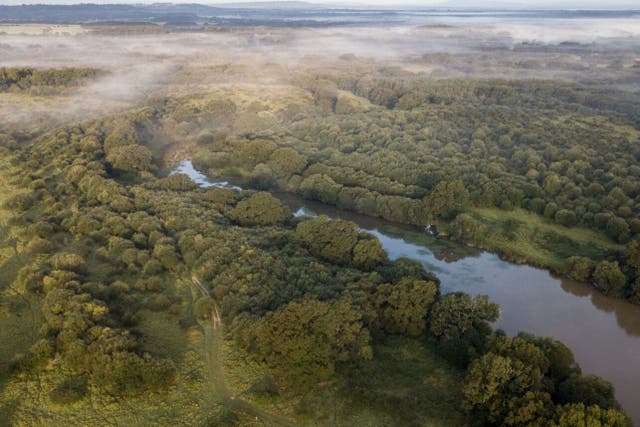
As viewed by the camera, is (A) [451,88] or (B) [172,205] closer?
(B) [172,205]

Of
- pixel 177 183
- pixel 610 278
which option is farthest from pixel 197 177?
pixel 610 278

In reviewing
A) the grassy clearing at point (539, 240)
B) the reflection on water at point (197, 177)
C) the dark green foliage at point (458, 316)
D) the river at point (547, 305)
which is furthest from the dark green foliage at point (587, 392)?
the reflection on water at point (197, 177)

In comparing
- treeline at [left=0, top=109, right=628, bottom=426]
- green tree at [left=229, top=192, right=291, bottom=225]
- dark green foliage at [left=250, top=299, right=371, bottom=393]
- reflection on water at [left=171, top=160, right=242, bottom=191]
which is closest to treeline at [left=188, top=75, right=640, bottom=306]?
reflection on water at [left=171, top=160, right=242, bottom=191]

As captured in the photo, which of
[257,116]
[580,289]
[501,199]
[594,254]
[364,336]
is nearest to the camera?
[364,336]

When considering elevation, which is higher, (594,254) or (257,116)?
(257,116)

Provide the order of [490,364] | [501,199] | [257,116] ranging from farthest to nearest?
[257,116], [501,199], [490,364]

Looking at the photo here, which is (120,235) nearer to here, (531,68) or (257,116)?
(257,116)

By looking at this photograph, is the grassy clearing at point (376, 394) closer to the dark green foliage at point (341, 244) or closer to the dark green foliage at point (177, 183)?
the dark green foliage at point (341, 244)

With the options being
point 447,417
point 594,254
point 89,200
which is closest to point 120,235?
point 89,200
